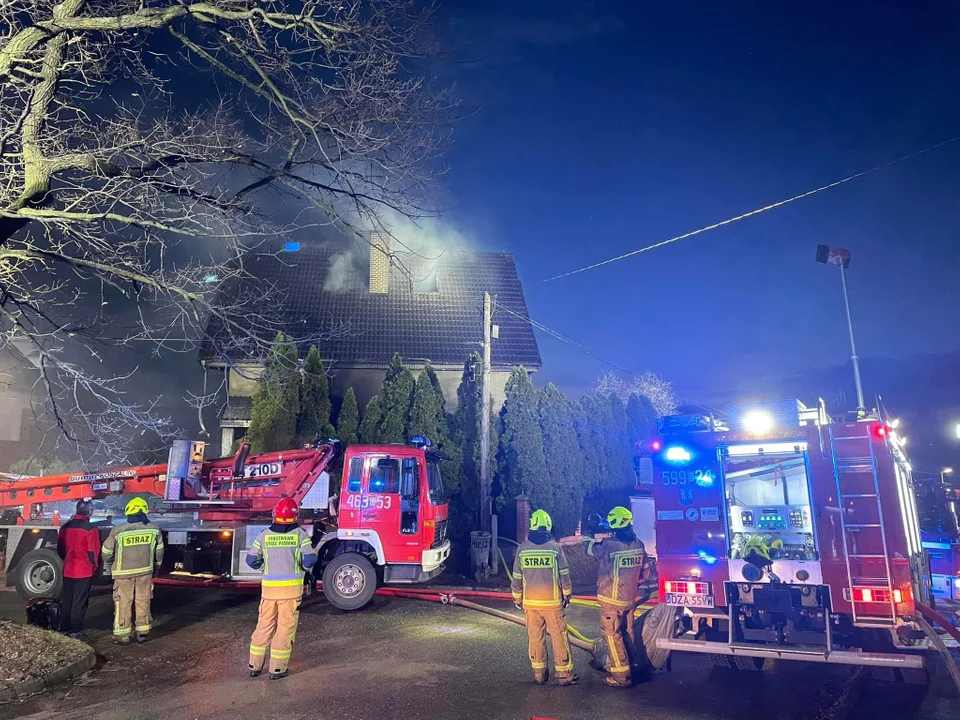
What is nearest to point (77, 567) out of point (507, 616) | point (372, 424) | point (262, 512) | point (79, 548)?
point (79, 548)

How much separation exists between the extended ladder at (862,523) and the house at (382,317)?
13849 millimetres

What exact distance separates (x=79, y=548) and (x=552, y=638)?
6.49m

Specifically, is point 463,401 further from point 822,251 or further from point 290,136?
point 290,136

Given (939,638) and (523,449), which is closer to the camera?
(939,638)

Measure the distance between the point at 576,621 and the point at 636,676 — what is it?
2.80 meters

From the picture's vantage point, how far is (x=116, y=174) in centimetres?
648

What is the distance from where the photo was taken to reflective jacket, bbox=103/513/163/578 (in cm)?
779

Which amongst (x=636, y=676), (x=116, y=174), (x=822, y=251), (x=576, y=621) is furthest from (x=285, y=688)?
(x=822, y=251)

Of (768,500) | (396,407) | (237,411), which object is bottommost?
(768,500)

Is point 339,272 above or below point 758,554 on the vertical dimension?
above

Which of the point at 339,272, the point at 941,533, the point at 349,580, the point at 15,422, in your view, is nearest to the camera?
the point at 349,580

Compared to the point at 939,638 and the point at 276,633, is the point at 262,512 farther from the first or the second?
the point at 939,638

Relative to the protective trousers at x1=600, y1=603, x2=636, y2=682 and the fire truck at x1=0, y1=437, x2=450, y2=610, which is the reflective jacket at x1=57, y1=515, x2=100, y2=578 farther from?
the protective trousers at x1=600, y1=603, x2=636, y2=682

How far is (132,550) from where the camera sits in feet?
25.7
